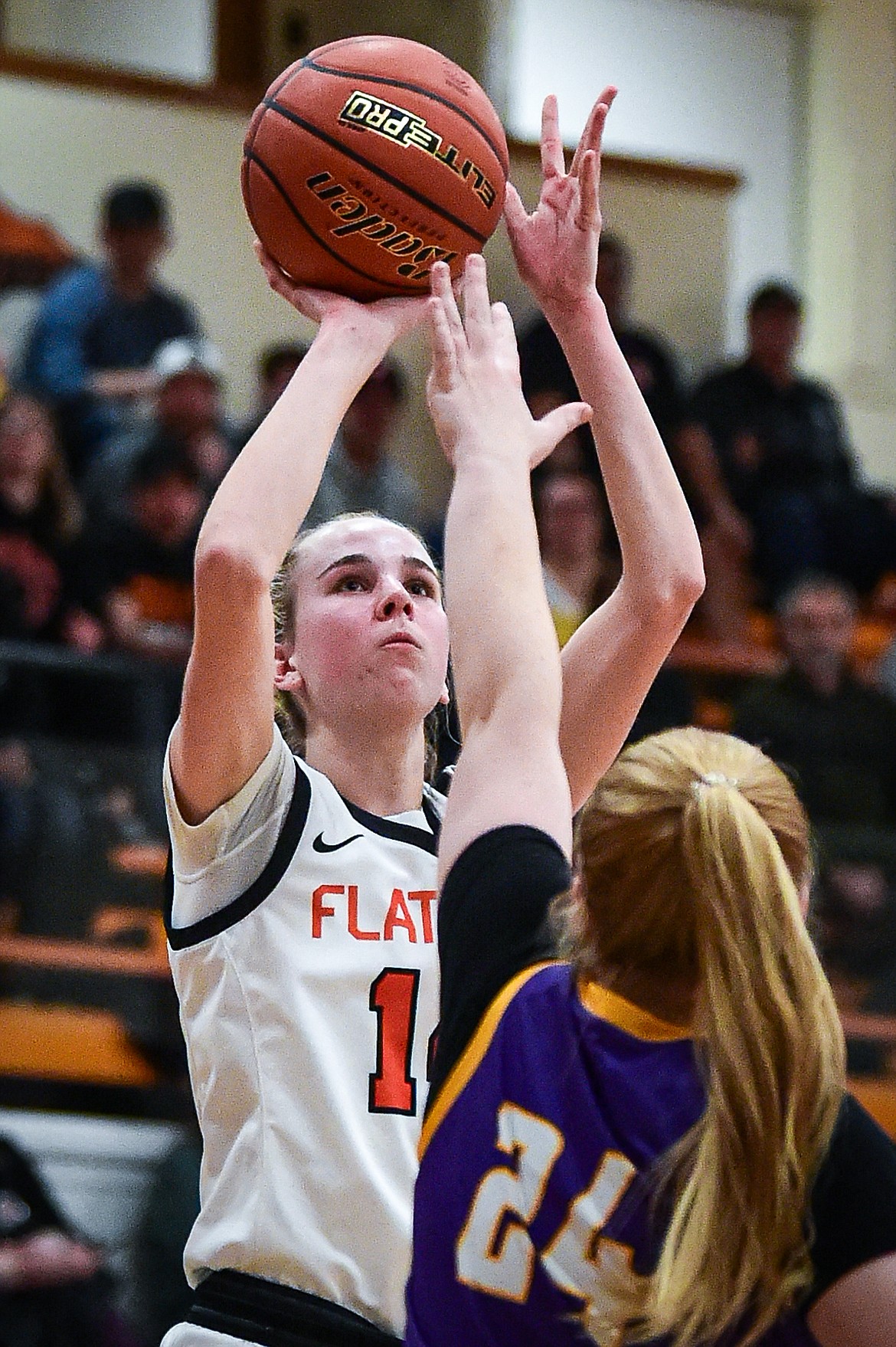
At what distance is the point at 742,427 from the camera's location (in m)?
9.02

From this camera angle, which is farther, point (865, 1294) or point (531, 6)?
point (531, 6)

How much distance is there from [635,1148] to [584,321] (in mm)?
1211

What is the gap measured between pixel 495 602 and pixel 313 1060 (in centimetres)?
77

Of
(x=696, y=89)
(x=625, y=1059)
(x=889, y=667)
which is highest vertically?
(x=625, y=1059)

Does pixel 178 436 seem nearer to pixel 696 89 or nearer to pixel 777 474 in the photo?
pixel 777 474

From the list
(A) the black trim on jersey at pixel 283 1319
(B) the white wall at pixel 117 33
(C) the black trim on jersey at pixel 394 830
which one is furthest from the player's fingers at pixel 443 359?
(B) the white wall at pixel 117 33

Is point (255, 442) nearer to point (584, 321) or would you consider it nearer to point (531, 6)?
point (584, 321)

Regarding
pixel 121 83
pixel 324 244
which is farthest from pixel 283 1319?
pixel 121 83

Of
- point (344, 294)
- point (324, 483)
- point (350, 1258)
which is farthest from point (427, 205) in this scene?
point (324, 483)

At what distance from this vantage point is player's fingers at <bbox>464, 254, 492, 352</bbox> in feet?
7.12

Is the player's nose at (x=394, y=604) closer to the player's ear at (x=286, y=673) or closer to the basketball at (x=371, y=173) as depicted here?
the player's ear at (x=286, y=673)

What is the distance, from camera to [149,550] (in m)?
6.93

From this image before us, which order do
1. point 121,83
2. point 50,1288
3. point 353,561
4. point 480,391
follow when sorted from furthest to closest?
1. point 121,83
2. point 50,1288
3. point 353,561
4. point 480,391

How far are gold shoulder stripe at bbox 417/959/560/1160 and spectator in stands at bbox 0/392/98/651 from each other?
4.89 m
